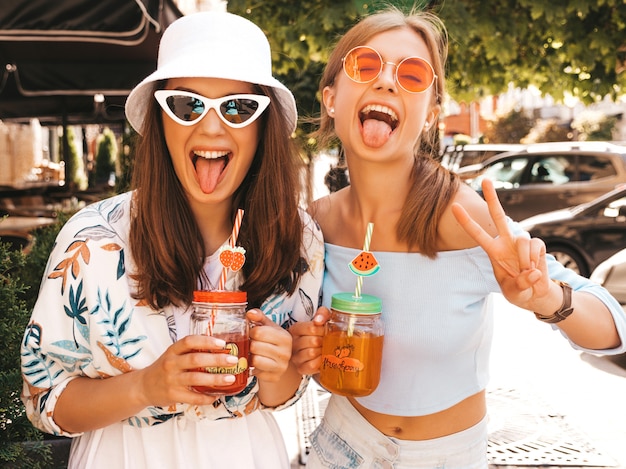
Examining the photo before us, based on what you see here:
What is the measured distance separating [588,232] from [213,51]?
27.9 feet

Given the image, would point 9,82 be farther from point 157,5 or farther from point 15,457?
point 15,457

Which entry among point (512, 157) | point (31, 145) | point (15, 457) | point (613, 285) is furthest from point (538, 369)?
point (31, 145)

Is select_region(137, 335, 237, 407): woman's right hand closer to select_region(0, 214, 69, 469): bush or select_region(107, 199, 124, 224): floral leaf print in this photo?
select_region(107, 199, 124, 224): floral leaf print

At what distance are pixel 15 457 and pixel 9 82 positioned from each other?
660 centimetres

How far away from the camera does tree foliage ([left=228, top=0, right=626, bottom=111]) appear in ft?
19.4

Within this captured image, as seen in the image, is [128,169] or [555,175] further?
[555,175]

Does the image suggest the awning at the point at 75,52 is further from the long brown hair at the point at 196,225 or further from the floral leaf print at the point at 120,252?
the floral leaf print at the point at 120,252

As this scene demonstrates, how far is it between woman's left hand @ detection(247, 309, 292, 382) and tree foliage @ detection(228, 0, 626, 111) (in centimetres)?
398

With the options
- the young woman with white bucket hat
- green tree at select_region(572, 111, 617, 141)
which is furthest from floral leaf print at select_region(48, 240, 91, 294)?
green tree at select_region(572, 111, 617, 141)

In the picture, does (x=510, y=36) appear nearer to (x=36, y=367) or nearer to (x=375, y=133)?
(x=375, y=133)

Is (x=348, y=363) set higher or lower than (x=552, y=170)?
higher

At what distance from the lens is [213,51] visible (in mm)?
1896

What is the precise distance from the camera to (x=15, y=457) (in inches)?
98.3

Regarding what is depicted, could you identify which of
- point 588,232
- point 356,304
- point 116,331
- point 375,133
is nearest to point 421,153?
point 375,133
